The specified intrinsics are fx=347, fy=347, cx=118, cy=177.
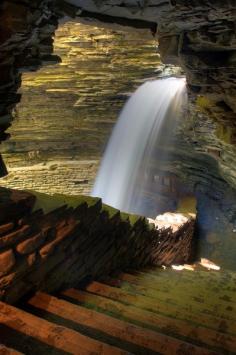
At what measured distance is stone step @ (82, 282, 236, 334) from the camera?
2.41m

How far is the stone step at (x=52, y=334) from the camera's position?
5.30ft

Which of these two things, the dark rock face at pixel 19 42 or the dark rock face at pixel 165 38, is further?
the dark rock face at pixel 165 38

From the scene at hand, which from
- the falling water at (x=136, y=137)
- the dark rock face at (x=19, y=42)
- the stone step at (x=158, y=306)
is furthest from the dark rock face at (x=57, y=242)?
the falling water at (x=136, y=137)

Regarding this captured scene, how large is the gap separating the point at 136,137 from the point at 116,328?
842cm

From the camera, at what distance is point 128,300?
8.63 ft

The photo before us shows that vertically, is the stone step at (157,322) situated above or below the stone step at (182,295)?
above

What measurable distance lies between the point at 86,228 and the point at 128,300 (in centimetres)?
70

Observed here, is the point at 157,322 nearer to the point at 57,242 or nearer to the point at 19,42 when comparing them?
the point at 57,242

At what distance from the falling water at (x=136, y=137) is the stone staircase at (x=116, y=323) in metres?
6.21

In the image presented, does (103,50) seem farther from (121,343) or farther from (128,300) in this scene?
(121,343)

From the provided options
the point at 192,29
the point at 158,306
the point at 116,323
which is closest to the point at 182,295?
the point at 158,306

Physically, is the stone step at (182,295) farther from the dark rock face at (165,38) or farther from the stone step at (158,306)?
the dark rock face at (165,38)

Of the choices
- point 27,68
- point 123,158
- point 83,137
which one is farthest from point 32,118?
point 27,68

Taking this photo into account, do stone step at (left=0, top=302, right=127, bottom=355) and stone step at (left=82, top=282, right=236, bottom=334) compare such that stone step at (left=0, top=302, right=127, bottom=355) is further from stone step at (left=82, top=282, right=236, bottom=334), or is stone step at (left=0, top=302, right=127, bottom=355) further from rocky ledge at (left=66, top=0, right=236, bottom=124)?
rocky ledge at (left=66, top=0, right=236, bottom=124)
